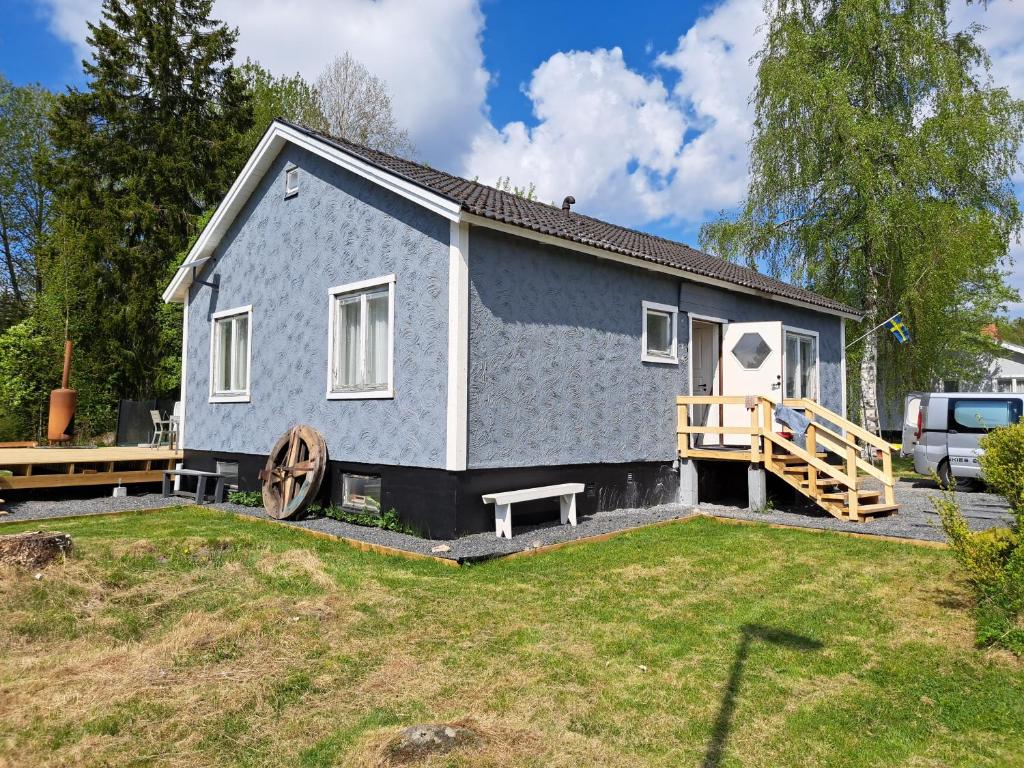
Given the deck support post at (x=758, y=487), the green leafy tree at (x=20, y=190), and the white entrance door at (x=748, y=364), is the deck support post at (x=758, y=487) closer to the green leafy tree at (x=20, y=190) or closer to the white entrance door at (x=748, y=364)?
the white entrance door at (x=748, y=364)

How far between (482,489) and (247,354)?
610 cm

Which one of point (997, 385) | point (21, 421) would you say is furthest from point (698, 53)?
point (997, 385)

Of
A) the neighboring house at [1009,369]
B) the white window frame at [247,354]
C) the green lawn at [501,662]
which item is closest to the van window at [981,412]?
the green lawn at [501,662]

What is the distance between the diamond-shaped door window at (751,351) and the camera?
1230cm

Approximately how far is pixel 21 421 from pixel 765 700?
2412 cm

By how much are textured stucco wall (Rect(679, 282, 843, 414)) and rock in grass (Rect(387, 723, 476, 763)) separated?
934 cm

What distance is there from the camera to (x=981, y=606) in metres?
5.33

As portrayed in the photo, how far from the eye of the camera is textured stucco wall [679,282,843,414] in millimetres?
12203

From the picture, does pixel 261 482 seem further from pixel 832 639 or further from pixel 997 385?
pixel 997 385

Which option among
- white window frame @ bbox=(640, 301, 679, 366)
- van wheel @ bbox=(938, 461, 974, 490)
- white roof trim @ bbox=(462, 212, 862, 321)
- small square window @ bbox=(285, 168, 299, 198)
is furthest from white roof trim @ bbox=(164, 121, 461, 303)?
van wheel @ bbox=(938, 461, 974, 490)

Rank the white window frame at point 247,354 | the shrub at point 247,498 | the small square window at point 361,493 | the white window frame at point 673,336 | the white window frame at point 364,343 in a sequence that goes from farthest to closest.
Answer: the white window frame at point 247,354 < the shrub at point 247,498 < the white window frame at point 673,336 < the small square window at point 361,493 < the white window frame at point 364,343

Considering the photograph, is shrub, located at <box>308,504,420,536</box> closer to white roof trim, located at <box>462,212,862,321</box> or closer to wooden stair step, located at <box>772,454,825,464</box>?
white roof trim, located at <box>462,212,862,321</box>

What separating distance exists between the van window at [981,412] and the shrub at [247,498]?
13050 millimetres

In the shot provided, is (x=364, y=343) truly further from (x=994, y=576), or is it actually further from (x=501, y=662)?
(x=994, y=576)
